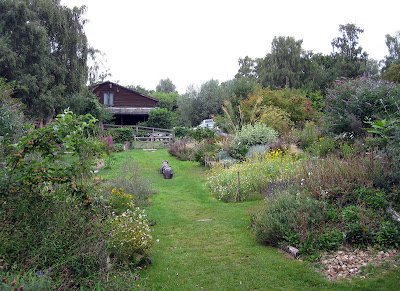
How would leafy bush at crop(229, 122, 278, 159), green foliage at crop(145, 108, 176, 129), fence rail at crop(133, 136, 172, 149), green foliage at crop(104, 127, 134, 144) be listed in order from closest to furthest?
leafy bush at crop(229, 122, 278, 159), green foliage at crop(104, 127, 134, 144), fence rail at crop(133, 136, 172, 149), green foliage at crop(145, 108, 176, 129)

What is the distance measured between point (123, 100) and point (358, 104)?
27.9 meters

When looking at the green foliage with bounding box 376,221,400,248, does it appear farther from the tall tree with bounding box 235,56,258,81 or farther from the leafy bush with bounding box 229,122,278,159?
the tall tree with bounding box 235,56,258,81

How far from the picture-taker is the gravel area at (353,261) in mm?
3879

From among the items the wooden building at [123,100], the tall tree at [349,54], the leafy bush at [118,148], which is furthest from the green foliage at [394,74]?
the wooden building at [123,100]

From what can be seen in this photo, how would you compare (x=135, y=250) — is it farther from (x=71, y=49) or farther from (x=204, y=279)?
(x=71, y=49)

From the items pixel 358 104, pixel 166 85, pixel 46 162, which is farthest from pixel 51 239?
pixel 166 85

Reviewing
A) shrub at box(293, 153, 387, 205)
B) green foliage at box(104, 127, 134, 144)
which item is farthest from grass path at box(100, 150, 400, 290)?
green foliage at box(104, 127, 134, 144)

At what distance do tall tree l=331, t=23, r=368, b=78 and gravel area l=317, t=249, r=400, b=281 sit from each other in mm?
37520

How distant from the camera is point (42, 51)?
21.2 m

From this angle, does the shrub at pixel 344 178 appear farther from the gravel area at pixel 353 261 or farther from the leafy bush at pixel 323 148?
the leafy bush at pixel 323 148

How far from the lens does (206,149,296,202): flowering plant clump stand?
8.27 metres

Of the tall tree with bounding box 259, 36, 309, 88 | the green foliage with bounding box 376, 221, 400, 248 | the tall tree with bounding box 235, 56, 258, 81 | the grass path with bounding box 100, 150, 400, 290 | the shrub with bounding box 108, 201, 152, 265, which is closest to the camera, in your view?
the grass path with bounding box 100, 150, 400, 290

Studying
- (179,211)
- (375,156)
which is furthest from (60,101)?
(375,156)

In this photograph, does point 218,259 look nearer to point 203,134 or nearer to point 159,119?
point 203,134
